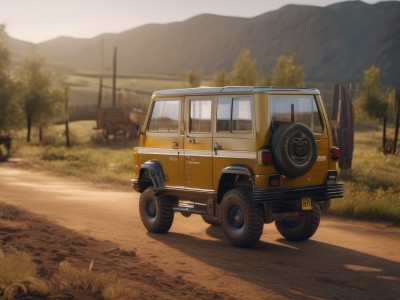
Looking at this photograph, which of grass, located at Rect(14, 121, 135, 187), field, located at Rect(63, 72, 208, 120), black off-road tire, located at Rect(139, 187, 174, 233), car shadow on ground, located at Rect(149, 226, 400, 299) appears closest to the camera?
car shadow on ground, located at Rect(149, 226, 400, 299)

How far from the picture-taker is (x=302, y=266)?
983cm

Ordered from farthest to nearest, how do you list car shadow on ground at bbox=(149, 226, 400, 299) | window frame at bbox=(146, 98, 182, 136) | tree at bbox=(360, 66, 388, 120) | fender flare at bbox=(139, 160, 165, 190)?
tree at bbox=(360, 66, 388, 120) < fender flare at bbox=(139, 160, 165, 190) < window frame at bbox=(146, 98, 182, 136) < car shadow on ground at bbox=(149, 226, 400, 299)

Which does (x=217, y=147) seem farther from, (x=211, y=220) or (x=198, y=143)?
(x=211, y=220)

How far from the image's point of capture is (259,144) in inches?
411

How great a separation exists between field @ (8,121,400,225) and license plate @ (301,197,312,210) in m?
4.34

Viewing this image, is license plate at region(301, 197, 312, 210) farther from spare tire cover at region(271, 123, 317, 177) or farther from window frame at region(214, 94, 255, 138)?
window frame at region(214, 94, 255, 138)

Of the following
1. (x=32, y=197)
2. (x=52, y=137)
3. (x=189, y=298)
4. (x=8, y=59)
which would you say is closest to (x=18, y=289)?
(x=189, y=298)

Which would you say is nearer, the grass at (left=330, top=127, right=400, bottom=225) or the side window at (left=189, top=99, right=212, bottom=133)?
the side window at (left=189, top=99, right=212, bottom=133)

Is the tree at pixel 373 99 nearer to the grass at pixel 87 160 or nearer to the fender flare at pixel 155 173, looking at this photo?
the grass at pixel 87 160

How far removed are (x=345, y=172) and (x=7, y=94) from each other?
73.6ft

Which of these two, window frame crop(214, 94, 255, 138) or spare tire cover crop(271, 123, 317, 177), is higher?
window frame crop(214, 94, 255, 138)

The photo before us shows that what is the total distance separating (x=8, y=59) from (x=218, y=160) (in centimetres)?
3229

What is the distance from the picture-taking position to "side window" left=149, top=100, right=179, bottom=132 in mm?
12195

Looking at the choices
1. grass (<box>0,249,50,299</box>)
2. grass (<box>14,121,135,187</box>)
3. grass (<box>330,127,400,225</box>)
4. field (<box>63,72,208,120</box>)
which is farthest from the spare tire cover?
field (<box>63,72,208,120</box>)
